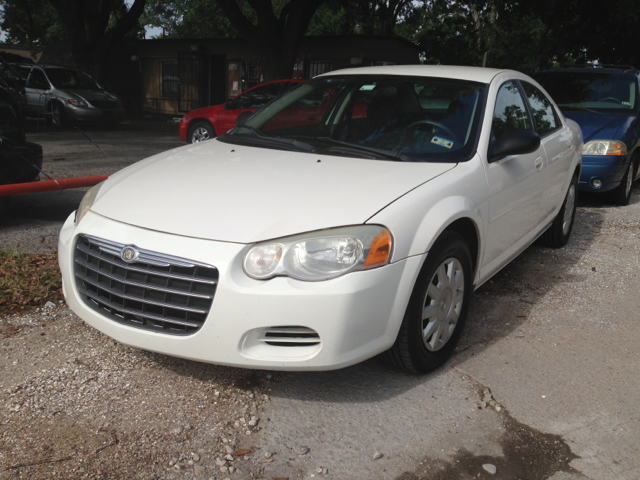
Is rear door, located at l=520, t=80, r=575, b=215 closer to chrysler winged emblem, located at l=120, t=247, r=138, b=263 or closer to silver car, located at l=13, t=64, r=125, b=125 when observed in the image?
chrysler winged emblem, located at l=120, t=247, r=138, b=263

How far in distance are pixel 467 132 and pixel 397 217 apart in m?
1.14

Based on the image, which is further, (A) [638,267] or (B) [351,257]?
(A) [638,267]

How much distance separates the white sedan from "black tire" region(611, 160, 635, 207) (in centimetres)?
439

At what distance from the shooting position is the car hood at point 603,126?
24.9 feet

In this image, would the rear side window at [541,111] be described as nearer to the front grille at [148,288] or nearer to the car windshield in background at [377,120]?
the car windshield in background at [377,120]

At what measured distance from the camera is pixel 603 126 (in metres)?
7.71

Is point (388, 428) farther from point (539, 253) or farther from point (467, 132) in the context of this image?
point (539, 253)

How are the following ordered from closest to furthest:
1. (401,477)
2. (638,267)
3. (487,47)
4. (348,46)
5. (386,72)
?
(401,477), (386,72), (638,267), (348,46), (487,47)

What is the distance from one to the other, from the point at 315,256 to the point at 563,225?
381 cm

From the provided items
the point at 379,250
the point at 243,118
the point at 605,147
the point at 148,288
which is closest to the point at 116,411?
the point at 148,288

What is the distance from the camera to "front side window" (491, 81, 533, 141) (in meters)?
3.99

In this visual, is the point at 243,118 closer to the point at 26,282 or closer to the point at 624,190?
the point at 26,282

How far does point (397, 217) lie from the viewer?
2.87 meters

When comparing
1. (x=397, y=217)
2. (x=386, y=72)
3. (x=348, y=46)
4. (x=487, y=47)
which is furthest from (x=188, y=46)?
(x=397, y=217)
